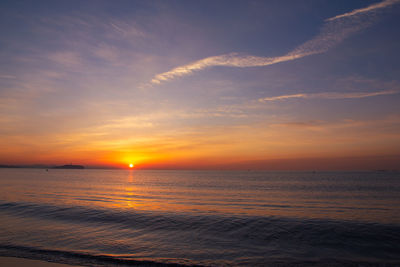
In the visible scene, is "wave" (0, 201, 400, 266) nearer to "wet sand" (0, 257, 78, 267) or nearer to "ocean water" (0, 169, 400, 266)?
"ocean water" (0, 169, 400, 266)

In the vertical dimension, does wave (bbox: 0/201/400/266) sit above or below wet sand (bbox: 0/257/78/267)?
below

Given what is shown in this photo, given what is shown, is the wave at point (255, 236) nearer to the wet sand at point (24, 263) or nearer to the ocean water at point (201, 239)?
the ocean water at point (201, 239)

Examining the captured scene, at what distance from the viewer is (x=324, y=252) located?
13.2m

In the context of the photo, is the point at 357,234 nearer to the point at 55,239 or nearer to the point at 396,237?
the point at 396,237

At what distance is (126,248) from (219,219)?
409 inches

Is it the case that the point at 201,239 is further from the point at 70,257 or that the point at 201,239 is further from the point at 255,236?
the point at 70,257

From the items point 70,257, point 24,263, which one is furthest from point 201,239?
point 24,263

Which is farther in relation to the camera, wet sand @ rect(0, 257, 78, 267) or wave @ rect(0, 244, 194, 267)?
wave @ rect(0, 244, 194, 267)

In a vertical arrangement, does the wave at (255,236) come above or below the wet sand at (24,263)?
below

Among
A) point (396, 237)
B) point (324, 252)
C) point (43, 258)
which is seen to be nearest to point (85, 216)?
point (43, 258)

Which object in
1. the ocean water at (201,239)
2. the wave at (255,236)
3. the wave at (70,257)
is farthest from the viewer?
the wave at (255,236)

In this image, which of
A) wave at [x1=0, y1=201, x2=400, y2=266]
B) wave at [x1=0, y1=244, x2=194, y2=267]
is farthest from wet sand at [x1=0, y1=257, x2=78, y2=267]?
wave at [x1=0, y1=201, x2=400, y2=266]

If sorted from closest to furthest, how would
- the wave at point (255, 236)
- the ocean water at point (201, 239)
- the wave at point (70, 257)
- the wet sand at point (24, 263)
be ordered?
the wet sand at point (24, 263)
the wave at point (70, 257)
the ocean water at point (201, 239)
the wave at point (255, 236)

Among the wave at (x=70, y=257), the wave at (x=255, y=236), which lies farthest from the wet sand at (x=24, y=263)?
the wave at (x=255, y=236)
